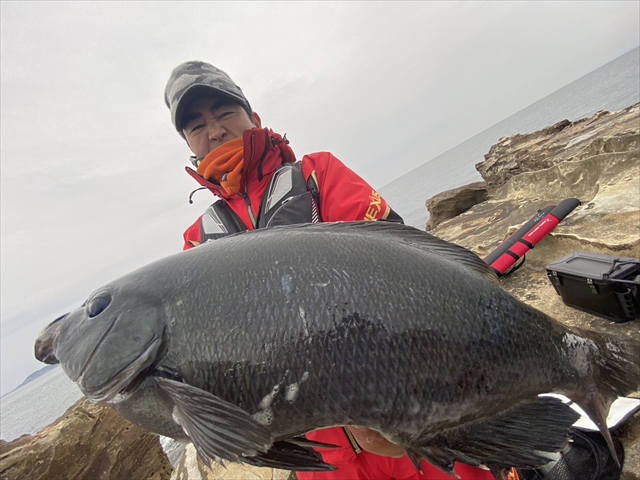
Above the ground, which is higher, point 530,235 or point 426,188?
point 530,235

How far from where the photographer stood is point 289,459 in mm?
1334

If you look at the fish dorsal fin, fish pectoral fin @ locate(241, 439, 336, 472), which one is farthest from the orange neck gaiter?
fish pectoral fin @ locate(241, 439, 336, 472)

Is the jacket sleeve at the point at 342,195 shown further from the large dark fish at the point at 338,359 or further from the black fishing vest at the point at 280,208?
the large dark fish at the point at 338,359

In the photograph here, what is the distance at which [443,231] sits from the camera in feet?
26.0

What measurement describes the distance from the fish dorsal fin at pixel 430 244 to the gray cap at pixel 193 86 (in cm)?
162

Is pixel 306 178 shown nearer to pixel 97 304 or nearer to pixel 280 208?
pixel 280 208

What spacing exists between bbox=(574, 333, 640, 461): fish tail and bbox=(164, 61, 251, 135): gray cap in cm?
278

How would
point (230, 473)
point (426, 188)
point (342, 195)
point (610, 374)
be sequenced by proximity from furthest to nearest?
point (426, 188)
point (230, 473)
point (342, 195)
point (610, 374)

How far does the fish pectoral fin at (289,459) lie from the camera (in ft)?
4.25

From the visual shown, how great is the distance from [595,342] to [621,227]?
308 cm

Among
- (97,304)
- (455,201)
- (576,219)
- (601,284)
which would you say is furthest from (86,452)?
(455,201)

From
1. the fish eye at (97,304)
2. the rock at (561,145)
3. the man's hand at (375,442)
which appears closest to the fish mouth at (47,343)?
the fish eye at (97,304)

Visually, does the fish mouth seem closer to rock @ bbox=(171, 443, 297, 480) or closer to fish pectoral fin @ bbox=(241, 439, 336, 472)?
fish pectoral fin @ bbox=(241, 439, 336, 472)

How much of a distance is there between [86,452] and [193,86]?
519 cm
